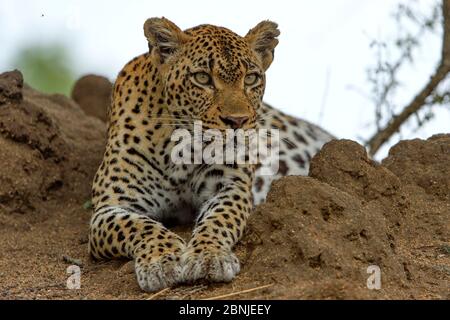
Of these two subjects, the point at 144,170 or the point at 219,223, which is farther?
the point at 144,170

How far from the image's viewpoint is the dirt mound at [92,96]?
1538cm

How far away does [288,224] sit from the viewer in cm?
773

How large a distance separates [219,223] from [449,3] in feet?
17.4

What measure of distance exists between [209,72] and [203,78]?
8 centimetres

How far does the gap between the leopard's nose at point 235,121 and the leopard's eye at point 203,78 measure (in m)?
0.57

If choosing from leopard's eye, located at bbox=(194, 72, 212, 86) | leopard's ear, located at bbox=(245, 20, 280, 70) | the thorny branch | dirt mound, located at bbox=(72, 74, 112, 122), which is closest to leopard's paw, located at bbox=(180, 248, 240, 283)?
leopard's eye, located at bbox=(194, 72, 212, 86)

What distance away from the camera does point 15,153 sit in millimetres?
11234

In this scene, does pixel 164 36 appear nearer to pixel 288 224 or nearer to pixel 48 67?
pixel 288 224

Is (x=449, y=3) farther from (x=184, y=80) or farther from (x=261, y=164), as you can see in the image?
(x=184, y=80)

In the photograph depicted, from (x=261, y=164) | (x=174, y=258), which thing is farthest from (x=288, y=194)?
(x=261, y=164)

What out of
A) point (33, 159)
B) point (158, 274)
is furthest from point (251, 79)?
point (33, 159)

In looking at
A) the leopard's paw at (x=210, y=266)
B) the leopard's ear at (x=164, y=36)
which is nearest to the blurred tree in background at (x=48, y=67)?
the leopard's ear at (x=164, y=36)

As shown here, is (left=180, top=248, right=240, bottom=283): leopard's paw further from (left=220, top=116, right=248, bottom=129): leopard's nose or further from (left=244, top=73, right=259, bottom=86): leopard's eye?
(left=244, top=73, right=259, bottom=86): leopard's eye

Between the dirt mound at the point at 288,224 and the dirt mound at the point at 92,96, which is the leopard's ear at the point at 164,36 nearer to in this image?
the dirt mound at the point at 288,224
